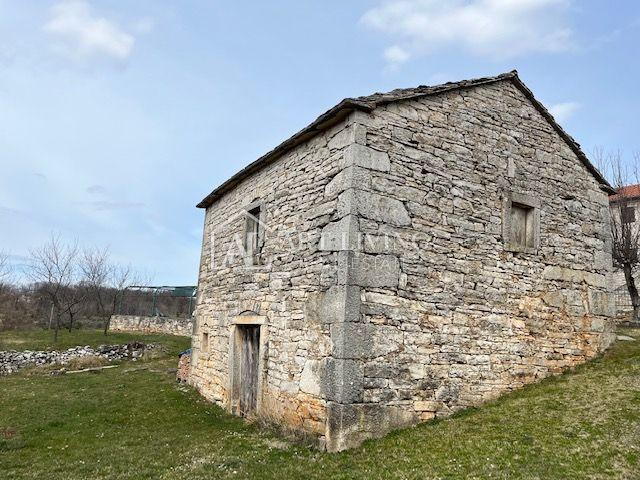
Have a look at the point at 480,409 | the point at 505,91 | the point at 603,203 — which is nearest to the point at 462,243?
the point at 480,409

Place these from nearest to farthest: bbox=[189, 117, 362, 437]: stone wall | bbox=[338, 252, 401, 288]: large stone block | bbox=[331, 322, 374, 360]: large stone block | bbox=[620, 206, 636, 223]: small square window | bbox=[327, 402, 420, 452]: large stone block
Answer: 1. bbox=[327, 402, 420, 452]: large stone block
2. bbox=[331, 322, 374, 360]: large stone block
3. bbox=[338, 252, 401, 288]: large stone block
4. bbox=[189, 117, 362, 437]: stone wall
5. bbox=[620, 206, 636, 223]: small square window

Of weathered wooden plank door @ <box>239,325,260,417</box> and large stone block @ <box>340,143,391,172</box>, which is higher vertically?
large stone block @ <box>340,143,391,172</box>

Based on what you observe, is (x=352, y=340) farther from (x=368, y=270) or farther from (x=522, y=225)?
(x=522, y=225)

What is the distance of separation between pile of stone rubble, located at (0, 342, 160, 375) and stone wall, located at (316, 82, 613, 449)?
13335mm

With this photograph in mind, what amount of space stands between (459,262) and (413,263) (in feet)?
3.06

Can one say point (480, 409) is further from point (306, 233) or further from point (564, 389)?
point (306, 233)

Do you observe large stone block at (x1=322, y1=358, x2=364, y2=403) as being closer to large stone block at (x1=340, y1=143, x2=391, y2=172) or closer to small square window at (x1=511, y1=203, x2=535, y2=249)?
large stone block at (x1=340, y1=143, x2=391, y2=172)

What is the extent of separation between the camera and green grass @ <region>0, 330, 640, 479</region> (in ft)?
17.9

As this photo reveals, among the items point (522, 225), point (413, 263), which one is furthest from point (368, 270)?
point (522, 225)

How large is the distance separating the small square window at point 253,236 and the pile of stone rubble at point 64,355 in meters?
9.90

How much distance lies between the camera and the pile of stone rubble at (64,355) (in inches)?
632

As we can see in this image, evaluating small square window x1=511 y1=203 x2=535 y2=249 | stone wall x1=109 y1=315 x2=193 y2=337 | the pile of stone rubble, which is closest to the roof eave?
small square window x1=511 y1=203 x2=535 y2=249

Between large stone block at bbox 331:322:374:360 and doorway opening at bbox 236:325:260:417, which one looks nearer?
large stone block at bbox 331:322:374:360

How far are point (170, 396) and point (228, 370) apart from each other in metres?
2.37
